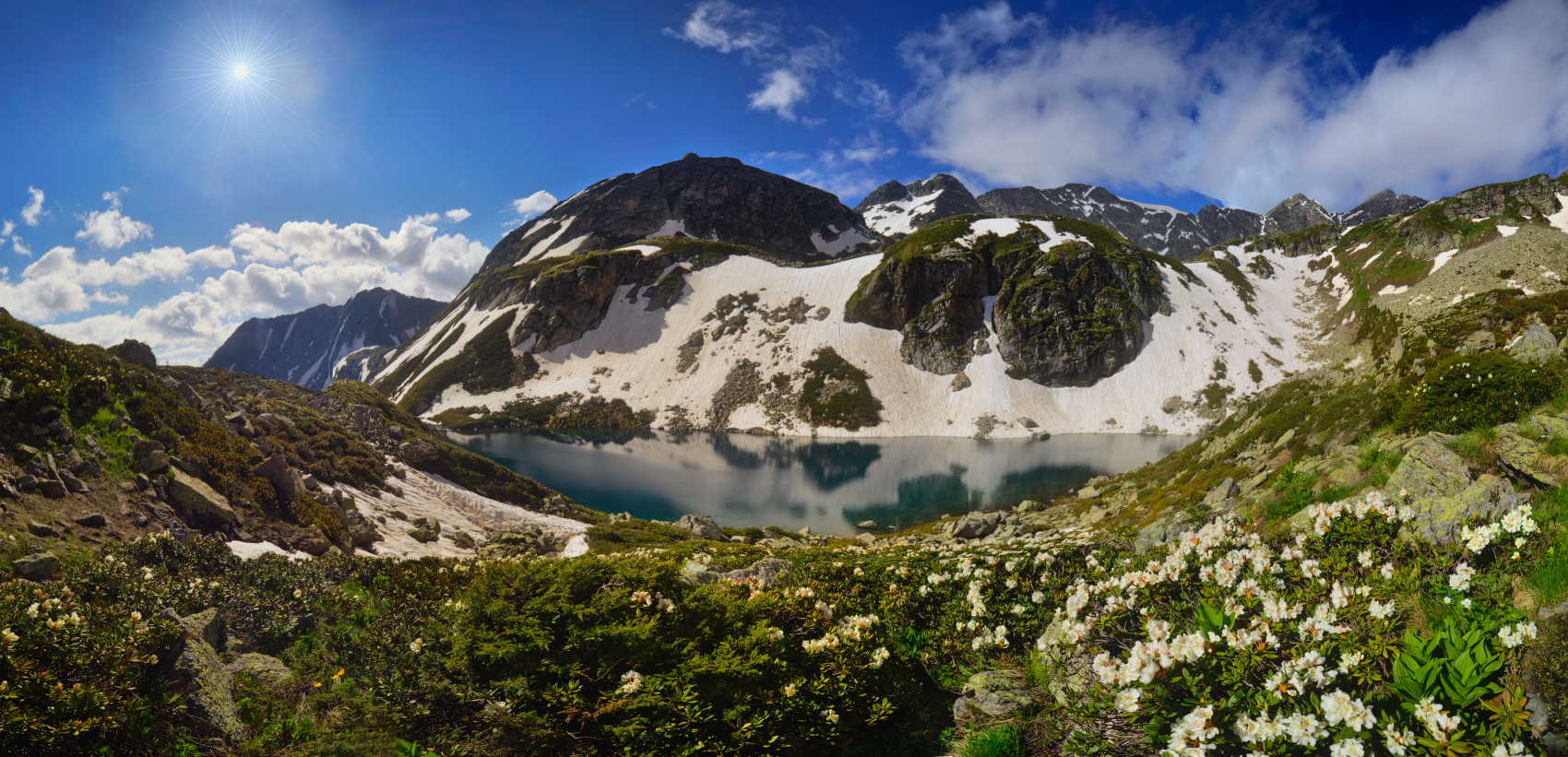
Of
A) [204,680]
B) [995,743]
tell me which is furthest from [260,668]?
[995,743]

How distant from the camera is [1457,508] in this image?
18.0ft

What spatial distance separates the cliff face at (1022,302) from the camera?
9888 cm

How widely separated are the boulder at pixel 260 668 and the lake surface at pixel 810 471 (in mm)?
32614

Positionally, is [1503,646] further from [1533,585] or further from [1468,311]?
[1468,311]

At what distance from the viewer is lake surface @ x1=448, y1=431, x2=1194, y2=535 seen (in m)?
42.9

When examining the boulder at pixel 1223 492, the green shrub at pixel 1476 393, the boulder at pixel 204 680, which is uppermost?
the green shrub at pixel 1476 393

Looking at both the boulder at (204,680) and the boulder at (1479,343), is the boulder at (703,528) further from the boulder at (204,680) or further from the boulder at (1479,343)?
the boulder at (1479,343)

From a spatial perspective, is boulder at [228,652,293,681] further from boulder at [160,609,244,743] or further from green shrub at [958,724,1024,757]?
green shrub at [958,724,1024,757]

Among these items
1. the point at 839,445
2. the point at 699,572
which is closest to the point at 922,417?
the point at 839,445

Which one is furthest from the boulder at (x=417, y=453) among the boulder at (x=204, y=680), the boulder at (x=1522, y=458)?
the boulder at (x=1522, y=458)

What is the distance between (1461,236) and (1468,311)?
129424mm

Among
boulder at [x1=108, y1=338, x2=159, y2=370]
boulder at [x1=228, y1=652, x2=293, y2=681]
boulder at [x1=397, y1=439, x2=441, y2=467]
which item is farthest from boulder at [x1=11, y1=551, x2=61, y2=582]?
boulder at [x1=397, y1=439, x2=441, y2=467]

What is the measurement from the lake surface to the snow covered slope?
380 inches

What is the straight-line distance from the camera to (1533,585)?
14.1 ft
